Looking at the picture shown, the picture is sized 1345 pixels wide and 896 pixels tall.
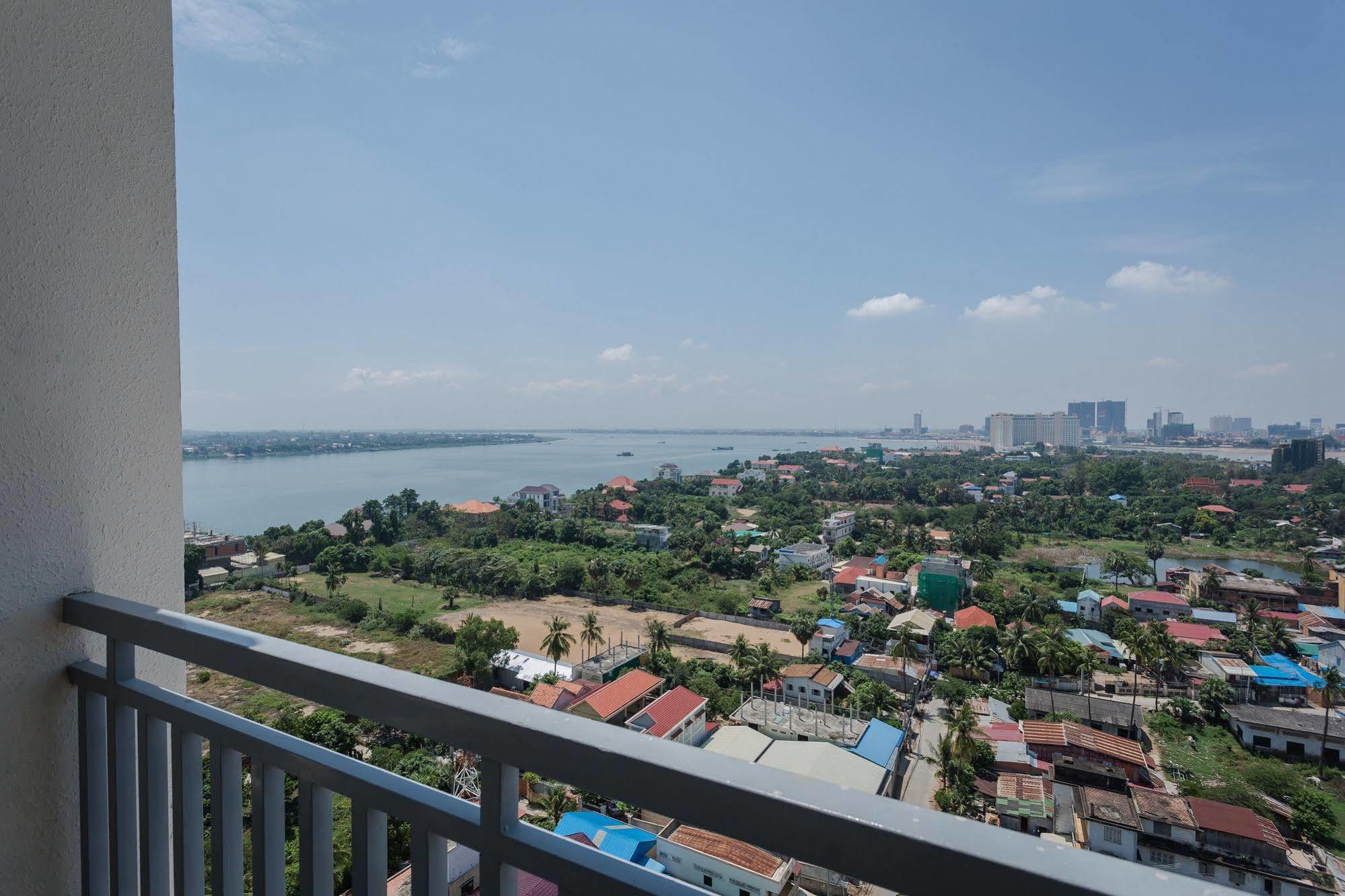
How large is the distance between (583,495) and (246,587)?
1028 centimetres

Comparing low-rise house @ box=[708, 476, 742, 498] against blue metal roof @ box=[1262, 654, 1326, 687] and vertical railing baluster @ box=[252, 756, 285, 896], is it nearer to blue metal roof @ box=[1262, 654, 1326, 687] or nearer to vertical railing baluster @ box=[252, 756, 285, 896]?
blue metal roof @ box=[1262, 654, 1326, 687]

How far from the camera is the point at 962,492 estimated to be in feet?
60.8

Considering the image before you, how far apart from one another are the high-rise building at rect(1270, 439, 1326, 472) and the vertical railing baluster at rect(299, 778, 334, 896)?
23031mm

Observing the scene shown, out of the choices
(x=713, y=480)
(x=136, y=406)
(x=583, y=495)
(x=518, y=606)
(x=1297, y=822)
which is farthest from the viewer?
(x=713, y=480)

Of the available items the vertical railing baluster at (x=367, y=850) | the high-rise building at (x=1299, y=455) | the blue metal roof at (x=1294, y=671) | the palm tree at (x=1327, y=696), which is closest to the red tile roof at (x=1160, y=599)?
the blue metal roof at (x=1294, y=671)

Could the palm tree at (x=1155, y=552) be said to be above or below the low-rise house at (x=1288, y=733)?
above

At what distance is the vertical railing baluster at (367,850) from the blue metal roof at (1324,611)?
525 inches

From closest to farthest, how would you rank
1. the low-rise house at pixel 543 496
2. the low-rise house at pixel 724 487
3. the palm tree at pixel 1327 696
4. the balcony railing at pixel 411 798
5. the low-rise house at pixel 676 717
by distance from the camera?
the balcony railing at pixel 411 798 < the low-rise house at pixel 676 717 < the palm tree at pixel 1327 696 < the low-rise house at pixel 543 496 < the low-rise house at pixel 724 487

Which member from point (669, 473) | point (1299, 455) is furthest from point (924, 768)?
point (669, 473)

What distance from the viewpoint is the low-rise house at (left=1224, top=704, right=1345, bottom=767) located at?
231 inches

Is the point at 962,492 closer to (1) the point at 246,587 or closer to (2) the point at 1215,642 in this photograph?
(2) the point at 1215,642

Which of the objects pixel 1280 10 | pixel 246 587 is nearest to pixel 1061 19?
pixel 1280 10

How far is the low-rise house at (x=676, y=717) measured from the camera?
17.8 ft

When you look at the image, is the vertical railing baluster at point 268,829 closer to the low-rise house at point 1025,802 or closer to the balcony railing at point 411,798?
the balcony railing at point 411,798
